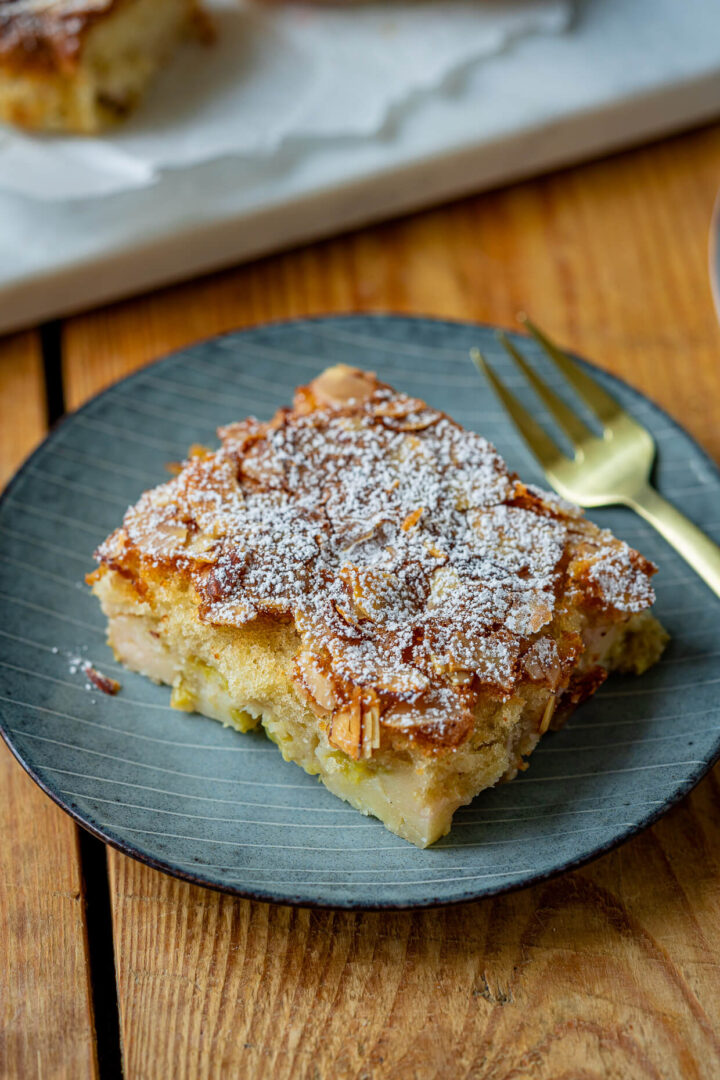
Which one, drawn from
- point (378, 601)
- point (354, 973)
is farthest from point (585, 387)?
point (354, 973)

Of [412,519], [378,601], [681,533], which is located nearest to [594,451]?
[681,533]

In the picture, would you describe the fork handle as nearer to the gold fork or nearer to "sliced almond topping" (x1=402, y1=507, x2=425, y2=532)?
the gold fork

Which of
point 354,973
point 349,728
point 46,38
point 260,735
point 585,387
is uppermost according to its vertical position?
point 46,38

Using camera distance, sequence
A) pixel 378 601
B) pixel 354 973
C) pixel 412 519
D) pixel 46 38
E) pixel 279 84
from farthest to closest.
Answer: pixel 279 84 < pixel 46 38 < pixel 412 519 < pixel 378 601 < pixel 354 973

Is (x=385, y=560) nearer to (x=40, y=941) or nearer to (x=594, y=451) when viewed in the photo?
(x=594, y=451)

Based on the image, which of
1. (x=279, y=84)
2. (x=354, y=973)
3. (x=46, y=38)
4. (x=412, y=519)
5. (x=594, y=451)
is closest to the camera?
(x=354, y=973)

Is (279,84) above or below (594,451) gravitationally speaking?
above

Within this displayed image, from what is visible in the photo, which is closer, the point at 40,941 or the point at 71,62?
the point at 40,941
